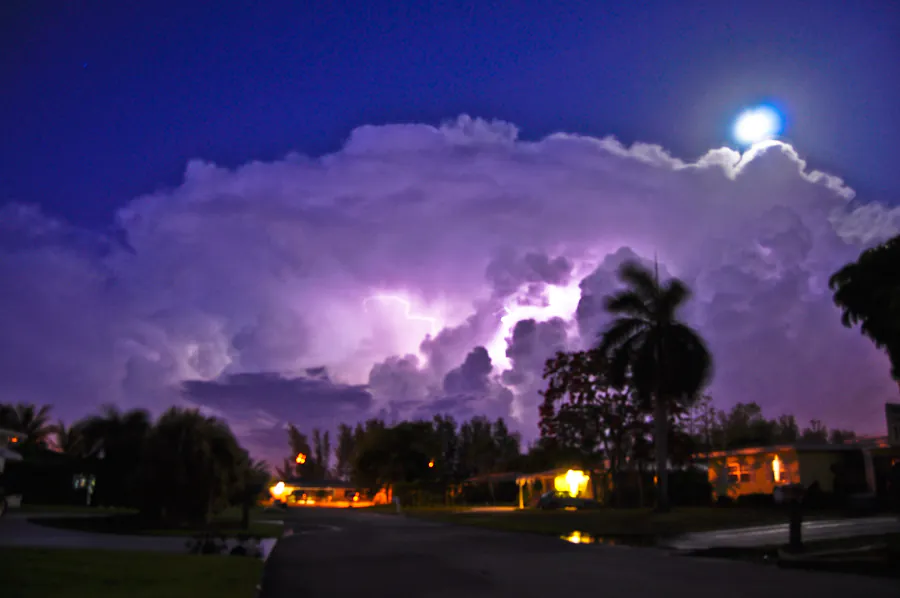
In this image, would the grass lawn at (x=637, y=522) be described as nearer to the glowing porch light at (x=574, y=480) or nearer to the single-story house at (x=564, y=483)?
the single-story house at (x=564, y=483)

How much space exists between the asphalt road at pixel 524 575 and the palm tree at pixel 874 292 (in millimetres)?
12144

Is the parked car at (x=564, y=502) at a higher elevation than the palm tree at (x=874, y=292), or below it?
below

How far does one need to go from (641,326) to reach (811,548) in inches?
822

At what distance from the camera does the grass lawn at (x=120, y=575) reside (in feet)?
34.5

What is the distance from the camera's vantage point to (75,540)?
20000 mm

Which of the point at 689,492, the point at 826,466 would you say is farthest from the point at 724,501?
the point at 826,466

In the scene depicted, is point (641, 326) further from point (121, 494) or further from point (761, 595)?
point (761, 595)

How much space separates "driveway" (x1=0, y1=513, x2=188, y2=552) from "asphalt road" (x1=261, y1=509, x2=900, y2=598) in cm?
291

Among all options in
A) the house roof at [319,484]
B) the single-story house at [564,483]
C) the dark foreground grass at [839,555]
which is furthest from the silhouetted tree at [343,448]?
the dark foreground grass at [839,555]

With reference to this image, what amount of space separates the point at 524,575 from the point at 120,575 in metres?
7.29

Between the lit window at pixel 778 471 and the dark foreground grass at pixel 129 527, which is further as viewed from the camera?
the lit window at pixel 778 471

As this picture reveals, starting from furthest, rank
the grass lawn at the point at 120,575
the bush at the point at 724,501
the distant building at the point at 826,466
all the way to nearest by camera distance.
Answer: the bush at the point at 724,501 → the distant building at the point at 826,466 → the grass lawn at the point at 120,575

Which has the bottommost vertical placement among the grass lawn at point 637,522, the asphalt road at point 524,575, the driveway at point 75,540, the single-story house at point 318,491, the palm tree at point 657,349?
the single-story house at point 318,491

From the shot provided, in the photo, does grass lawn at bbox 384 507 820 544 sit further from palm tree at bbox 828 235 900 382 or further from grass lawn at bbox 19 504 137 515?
grass lawn at bbox 19 504 137 515
